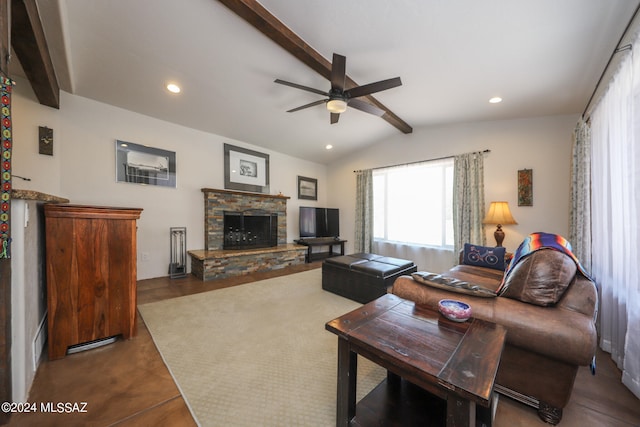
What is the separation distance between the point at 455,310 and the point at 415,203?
12.3ft

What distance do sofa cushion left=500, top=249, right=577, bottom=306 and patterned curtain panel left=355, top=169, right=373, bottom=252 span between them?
3.84 meters

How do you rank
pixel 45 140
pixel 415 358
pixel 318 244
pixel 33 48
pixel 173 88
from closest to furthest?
1. pixel 415 358
2. pixel 33 48
3. pixel 45 140
4. pixel 173 88
5. pixel 318 244

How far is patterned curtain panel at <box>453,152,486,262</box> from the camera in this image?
388cm

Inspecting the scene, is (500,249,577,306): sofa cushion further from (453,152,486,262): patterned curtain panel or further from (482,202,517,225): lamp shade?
(453,152,486,262): patterned curtain panel

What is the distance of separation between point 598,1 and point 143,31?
379 centimetres

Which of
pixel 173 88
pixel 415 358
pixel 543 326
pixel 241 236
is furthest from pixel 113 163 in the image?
pixel 543 326

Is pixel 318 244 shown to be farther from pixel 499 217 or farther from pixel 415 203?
pixel 499 217

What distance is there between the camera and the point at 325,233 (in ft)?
18.7

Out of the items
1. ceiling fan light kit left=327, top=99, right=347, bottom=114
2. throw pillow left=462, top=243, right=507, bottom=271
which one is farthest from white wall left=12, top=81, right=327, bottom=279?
throw pillow left=462, top=243, right=507, bottom=271

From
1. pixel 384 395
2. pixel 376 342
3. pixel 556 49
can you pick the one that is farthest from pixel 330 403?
pixel 556 49

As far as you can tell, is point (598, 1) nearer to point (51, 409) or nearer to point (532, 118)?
point (532, 118)

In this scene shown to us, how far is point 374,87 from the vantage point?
2363 mm

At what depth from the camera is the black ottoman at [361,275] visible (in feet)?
8.98

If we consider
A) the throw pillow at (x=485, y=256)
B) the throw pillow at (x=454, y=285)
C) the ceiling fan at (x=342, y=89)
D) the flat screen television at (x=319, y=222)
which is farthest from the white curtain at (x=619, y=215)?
the flat screen television at (x=319, y=222)
